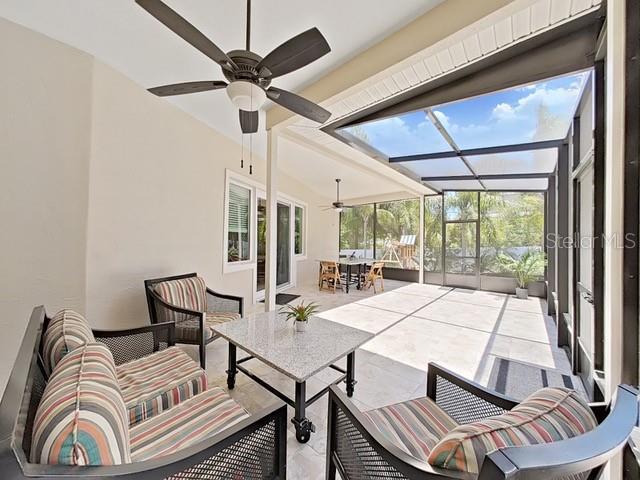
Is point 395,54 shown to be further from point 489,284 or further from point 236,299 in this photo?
point 489,284

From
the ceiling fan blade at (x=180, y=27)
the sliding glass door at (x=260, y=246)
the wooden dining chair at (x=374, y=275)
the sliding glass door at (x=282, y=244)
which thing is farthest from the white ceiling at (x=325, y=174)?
the ceiling fan blade at (x=180, y=27)

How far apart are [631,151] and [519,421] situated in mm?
1385

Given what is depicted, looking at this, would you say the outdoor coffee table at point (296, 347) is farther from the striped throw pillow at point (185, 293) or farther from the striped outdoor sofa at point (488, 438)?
the striped throw pillow at point (185, 293)

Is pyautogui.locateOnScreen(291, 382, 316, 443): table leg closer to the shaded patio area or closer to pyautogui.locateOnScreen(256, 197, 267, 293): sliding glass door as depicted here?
the shaded patio area

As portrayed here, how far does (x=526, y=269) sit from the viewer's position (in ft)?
20.4

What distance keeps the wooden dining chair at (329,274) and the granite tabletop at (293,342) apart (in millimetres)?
4331

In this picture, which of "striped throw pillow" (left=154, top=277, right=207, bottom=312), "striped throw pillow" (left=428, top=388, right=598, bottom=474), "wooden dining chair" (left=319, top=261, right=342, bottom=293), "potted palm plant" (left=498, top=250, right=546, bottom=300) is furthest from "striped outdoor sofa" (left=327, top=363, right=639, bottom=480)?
"potted palm plant" (left=498, top=250, right=546, bottom=300)

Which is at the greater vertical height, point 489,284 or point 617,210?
point 617,210

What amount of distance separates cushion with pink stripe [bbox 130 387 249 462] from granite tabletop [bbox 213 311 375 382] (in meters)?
0.37

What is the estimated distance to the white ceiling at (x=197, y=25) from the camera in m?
1.97

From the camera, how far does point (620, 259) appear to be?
1309 mm

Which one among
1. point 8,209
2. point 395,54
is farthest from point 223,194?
point 395,54

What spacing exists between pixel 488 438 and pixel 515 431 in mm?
81

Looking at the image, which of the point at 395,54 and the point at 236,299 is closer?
the point at 395,54
